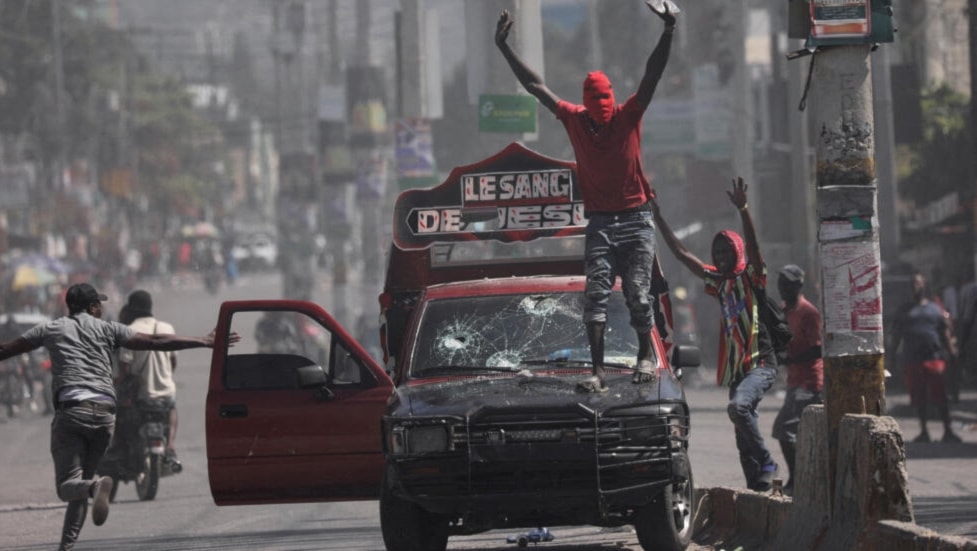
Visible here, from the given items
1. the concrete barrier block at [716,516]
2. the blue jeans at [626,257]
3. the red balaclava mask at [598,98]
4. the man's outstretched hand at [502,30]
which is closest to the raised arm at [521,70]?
the man's outstretched hand at [502,30]

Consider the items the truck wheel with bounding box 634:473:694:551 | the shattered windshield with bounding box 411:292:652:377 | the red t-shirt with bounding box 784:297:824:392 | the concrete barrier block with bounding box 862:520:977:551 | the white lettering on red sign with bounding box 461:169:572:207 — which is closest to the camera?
the concrete barrier block with bounding box 862:520:977:551

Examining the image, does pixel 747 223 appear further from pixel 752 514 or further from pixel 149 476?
pixel 149 476

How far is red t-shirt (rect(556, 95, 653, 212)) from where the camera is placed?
380 inches

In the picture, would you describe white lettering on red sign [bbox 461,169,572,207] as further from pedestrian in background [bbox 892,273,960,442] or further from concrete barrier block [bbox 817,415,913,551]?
pedestrian in background [bbox 892,273,960,442]

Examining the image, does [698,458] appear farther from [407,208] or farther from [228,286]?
[228,286]

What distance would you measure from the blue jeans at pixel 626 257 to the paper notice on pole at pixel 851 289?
1.25m

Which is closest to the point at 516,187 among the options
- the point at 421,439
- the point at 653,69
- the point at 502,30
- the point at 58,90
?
the point at 502,30

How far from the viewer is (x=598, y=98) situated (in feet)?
31.5

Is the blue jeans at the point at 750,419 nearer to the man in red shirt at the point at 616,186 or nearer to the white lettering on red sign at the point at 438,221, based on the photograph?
the man in red shirt at the point at 616,186

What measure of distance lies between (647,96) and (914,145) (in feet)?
90.0

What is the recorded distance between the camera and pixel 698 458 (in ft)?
57.6

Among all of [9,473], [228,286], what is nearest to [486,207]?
[9,473]

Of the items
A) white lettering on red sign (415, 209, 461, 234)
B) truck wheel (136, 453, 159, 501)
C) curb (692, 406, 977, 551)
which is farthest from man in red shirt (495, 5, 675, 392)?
truck wheel (136, 453, 159, 501)

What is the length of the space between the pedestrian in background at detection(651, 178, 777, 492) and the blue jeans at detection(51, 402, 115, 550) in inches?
144
